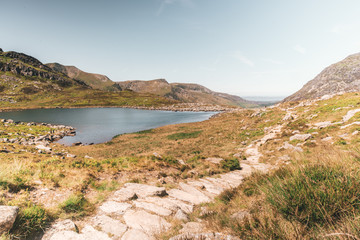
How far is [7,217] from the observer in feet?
11.1

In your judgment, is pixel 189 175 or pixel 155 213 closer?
pixel 155 213

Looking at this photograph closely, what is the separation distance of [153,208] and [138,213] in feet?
2.09

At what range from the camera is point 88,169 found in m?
9.03

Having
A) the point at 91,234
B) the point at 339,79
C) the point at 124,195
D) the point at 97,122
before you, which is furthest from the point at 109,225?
the point at 339,79

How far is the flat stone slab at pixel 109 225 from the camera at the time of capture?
4.36 meters

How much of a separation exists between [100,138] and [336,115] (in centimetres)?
4680

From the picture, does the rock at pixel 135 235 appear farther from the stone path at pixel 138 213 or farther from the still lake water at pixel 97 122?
the still lake water at pixel 97 122

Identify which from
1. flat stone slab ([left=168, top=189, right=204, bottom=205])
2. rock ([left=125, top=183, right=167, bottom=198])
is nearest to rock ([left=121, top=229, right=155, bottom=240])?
rock ([left=125, top=183, right=167, bottom=198])

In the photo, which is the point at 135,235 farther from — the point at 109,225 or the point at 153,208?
the point at 153,208

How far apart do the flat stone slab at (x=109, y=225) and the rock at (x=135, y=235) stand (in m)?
0.17

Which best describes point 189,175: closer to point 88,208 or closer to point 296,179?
point 88,208

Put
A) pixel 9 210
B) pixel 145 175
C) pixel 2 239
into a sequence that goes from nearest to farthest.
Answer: pixel 2 239 < pixel 9 210 < pixel 145 175

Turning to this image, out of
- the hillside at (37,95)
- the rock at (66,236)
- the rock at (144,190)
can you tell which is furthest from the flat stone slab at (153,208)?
the hillside at (37,95)

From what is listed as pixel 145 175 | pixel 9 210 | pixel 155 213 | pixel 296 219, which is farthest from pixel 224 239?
pixel 145 175
